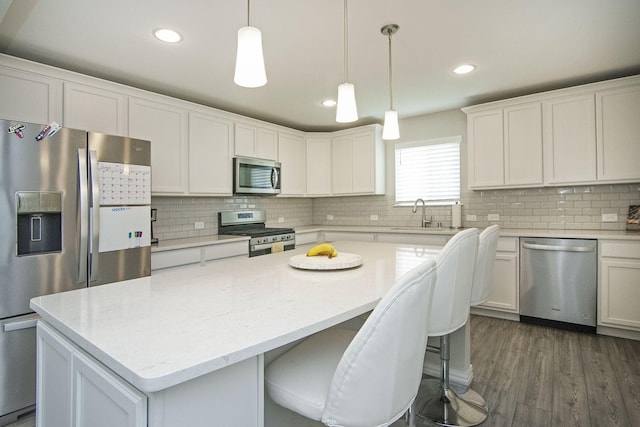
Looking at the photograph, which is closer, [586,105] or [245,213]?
[586,105]

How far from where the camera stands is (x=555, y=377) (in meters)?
2.36

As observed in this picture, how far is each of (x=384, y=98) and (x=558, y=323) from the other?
2868mm

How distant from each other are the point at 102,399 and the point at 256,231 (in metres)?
3.31

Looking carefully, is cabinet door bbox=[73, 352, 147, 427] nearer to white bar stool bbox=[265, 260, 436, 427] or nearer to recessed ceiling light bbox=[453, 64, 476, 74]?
white bar stool bbox=[265, 260, 436, 427]

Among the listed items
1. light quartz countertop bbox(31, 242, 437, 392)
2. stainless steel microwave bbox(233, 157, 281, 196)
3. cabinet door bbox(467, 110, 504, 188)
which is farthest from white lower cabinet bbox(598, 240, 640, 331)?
stainless steel microwave bbox(233, 157, 281, 196)

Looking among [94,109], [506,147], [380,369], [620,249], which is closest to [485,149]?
[506,147]

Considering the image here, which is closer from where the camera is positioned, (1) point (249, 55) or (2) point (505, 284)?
(1) point (249, 55)

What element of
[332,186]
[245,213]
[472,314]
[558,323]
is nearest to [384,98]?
[332,186]

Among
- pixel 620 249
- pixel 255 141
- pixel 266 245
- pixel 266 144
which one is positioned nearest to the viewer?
pixel 620 249

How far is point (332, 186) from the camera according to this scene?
5078mm

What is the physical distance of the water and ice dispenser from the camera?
2037 millimetres

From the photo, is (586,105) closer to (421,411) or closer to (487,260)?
(487,260)

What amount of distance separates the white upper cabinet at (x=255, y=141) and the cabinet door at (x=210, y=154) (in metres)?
0.12

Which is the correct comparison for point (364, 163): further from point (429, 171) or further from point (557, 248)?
point (557, 248)
